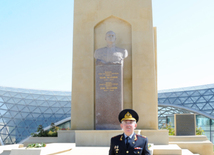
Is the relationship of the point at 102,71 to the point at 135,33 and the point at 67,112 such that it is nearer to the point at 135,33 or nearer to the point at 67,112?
the point at 135,33

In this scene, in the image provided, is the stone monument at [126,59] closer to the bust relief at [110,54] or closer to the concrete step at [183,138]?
the concrete step at [183,138]

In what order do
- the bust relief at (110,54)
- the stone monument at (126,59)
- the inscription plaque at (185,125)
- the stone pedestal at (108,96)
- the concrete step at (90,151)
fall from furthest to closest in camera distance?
the inscription plaque at (185,125) < the stone monument at (126,59) < the bust relief at (110,54) < the stone pedestal at (108,96) < the concrete step at (90,151)

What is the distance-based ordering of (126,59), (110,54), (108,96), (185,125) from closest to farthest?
(108,96) → (110,54) → (126,59) → (185,125)

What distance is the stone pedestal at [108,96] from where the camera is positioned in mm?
15391

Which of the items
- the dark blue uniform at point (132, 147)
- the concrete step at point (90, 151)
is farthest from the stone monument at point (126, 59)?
the dark blue uniform at point (132, 147)

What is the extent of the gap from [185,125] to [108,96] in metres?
7.46

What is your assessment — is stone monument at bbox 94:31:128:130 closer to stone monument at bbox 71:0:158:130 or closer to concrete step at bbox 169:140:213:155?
stone monument at bbox 71:0:158:130

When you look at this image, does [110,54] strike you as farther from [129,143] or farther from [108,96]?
[129,143]

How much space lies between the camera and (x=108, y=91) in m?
15.6

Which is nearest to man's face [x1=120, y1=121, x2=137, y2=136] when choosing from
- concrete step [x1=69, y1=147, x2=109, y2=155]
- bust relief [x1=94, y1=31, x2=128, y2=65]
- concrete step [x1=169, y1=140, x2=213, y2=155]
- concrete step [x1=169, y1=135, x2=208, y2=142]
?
concrete step [x1=69, y1=147, x2=109, y2=155]

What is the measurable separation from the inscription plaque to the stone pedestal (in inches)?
263

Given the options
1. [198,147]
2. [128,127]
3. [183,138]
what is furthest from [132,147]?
[183,138]

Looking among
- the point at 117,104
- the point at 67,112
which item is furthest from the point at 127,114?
the point at 67,112

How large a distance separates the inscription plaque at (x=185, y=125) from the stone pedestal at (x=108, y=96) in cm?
667
